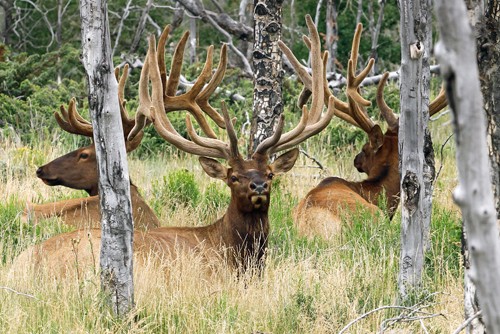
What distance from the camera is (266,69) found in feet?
33.7

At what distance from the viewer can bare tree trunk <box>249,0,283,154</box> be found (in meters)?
10.2

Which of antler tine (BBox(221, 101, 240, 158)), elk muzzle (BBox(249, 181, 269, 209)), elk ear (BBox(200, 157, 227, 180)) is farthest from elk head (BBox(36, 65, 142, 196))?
elk muzzle (BBox(249, 181, 269, 209))

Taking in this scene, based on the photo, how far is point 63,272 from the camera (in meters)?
6.89

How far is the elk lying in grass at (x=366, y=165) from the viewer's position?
29.9 ft

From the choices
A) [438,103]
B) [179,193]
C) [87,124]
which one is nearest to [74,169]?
[87,124]

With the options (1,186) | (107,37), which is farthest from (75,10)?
(107,37)

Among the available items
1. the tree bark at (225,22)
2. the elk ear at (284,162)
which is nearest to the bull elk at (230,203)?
the elk ear at (284,162)

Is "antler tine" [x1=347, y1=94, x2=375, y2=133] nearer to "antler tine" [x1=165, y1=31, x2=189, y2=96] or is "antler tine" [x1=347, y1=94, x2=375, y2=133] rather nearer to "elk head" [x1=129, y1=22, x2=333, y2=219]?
"elk head" [x1=129, y1=22, x2=333, y2=219]

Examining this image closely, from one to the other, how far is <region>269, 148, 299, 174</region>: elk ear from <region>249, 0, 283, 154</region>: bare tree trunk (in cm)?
185

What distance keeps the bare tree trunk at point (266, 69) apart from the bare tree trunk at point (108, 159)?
4320 mm

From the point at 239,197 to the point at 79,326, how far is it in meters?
2.35

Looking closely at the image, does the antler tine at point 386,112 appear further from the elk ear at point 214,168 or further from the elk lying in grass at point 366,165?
the elk ear at point 214,168

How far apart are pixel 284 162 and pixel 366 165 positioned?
7.17 ft

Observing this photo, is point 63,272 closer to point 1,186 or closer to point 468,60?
point 1,186
